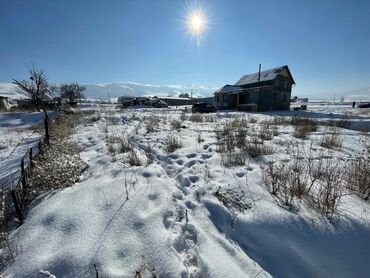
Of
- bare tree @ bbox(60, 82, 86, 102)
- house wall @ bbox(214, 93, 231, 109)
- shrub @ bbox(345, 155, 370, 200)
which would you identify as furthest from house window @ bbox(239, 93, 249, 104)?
bare tree @ bbox(60, 82, 86, 102)

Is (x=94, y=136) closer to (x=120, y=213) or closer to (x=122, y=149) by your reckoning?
(x=122, y=149)

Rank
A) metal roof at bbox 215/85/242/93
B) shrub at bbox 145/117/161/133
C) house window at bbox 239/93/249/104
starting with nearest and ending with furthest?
shrub at bbox 145/117/161/133 < house window at bbox 239/93/249/104 < metal roof at bbox 215/85/242/93

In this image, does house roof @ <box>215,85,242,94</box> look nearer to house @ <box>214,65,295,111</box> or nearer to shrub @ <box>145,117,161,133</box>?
house @ <box>214,65,295,111</box>

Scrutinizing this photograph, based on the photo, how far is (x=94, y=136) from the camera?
6887mm

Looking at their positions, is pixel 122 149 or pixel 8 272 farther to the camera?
pixel 122 149

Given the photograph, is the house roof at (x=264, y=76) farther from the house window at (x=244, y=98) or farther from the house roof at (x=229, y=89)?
the house roof at (x=229, y=89)

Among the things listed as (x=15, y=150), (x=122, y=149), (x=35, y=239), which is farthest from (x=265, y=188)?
(x=15, y=150)

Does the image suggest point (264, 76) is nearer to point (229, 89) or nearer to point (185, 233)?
point (229, 89)

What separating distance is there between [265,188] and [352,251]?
1.17 m

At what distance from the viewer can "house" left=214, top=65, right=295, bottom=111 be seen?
2703cm

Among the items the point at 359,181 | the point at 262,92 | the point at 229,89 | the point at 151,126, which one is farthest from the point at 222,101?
the point at 359,181

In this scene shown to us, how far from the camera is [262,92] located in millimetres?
27016

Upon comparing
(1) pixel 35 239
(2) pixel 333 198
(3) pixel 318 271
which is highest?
(2) pixel 333 198

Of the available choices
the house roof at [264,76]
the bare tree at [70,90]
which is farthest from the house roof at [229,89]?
the bare tree at [70,90]
